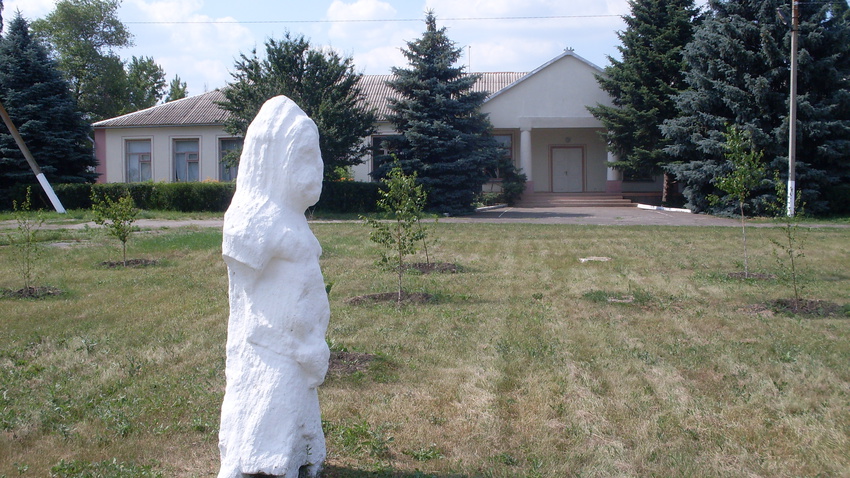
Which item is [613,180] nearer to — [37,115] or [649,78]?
[649,78]

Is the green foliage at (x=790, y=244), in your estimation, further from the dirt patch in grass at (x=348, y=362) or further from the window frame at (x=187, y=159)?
the window frame at (x=187, y=159)

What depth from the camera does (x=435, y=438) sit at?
15.4 ft

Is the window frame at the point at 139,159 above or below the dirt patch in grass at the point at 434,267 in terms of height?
above

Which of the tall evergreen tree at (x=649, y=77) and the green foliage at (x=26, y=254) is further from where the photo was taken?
the tall evergreen tree at (x=649, y=77)

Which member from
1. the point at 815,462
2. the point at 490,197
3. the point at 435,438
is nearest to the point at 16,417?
the point at 435,438

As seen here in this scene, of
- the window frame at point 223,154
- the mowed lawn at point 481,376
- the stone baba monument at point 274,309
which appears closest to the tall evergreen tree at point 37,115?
the window frame at point 223,154

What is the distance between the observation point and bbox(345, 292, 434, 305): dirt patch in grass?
9014mm

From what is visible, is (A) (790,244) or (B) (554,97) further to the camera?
(B) (554,97)

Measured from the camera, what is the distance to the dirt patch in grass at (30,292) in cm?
930

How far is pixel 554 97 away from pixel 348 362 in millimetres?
26575

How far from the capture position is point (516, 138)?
1325 inches

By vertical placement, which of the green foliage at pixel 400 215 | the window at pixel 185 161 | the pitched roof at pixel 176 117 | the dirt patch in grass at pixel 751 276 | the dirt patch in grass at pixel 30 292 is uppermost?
the pitched roof at pixel 176 117

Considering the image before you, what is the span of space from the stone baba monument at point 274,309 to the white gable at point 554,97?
91.2 ft

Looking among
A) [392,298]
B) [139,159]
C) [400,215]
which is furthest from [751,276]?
[139,159]
